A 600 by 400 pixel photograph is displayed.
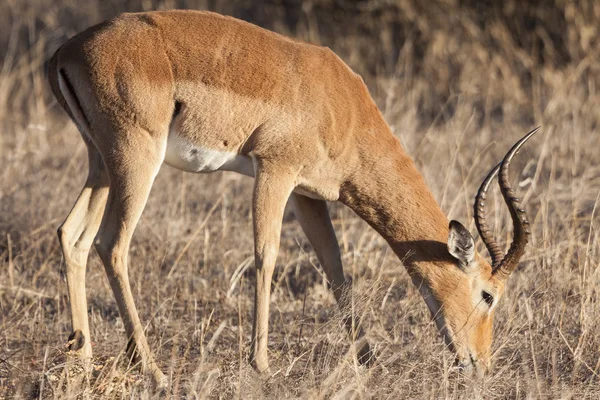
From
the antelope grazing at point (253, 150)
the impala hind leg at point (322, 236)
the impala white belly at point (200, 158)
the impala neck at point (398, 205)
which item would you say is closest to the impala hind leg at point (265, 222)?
the antelope grazing at point (253, 150)

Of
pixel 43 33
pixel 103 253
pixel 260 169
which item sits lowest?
pixel 43 33

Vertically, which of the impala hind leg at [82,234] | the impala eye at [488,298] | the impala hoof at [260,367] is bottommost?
the impala hoof at [260,367]

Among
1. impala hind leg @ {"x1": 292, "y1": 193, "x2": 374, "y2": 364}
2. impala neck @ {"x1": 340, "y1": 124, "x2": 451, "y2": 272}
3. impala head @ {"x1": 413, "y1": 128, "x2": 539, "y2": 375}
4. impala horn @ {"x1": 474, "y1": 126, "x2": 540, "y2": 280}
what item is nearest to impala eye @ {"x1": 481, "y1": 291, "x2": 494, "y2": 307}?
impala head @ {"x1": 413, "y1": 128, "x2": 539, "y2": 375}

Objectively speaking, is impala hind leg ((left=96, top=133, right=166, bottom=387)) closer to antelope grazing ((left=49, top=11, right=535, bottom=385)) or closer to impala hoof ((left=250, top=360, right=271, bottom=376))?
antelope grazing ((left=49, top=11, right=535, bottom=385))

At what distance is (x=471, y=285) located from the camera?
5.48 m

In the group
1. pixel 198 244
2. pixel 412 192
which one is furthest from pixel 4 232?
pixel 412 192

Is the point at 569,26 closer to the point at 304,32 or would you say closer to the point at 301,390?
the point at 304,32

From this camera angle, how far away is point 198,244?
732cm

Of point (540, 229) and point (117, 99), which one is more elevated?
point (117, 99)

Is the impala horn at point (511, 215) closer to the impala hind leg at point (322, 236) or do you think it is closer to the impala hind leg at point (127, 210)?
the impala hind leg at point (322, 236)

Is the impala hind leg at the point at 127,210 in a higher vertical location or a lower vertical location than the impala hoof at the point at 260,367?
higher

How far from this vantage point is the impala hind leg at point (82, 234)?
216 inches

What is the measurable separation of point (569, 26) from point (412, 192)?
7480 mm

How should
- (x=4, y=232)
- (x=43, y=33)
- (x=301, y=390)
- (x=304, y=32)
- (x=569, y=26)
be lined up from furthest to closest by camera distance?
(x=43, y=33), (x=304, y=32), (x=569, y=26), (x=4, y=232), (x=301, y=390)
